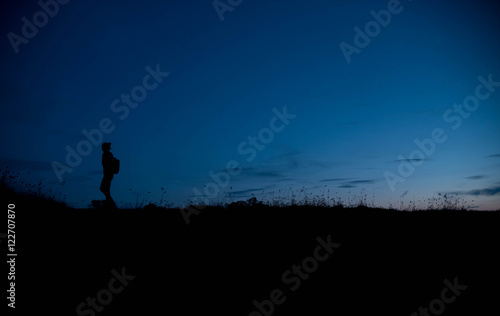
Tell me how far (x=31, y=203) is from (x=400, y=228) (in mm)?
11001

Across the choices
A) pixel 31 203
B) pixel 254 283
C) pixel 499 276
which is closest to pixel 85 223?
pixel 31 203

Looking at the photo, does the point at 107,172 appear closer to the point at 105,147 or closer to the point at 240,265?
the point at 105,147

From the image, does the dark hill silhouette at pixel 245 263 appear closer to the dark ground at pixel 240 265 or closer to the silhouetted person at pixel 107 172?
the dark ground at pixel 240 265

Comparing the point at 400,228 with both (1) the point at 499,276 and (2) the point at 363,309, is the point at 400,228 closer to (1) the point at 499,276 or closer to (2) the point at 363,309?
(1) the point at 499,276

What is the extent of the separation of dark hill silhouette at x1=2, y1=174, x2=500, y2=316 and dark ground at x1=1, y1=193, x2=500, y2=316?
20 mm

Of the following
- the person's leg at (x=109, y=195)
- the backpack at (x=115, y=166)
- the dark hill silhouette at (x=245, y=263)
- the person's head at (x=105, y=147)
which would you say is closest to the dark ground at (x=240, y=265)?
the dark hill silhouette at (x=245, y=263)

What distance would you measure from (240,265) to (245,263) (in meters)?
0.12

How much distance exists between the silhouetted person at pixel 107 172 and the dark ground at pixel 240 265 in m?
1.95

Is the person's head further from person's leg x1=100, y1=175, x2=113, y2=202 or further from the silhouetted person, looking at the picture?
person's leg x1=100, y1=175, x2=113, y2=202

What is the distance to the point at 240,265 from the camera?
5.43 meters

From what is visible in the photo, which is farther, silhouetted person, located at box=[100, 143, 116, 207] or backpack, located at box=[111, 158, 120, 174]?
backpack, located at box=[111, 158, 120, 174]

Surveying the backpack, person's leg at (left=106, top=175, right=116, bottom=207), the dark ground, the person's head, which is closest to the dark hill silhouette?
the dark ground

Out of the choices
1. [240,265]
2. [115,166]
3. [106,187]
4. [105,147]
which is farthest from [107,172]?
[240,265]

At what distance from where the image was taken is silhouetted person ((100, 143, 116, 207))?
32.9 feet
